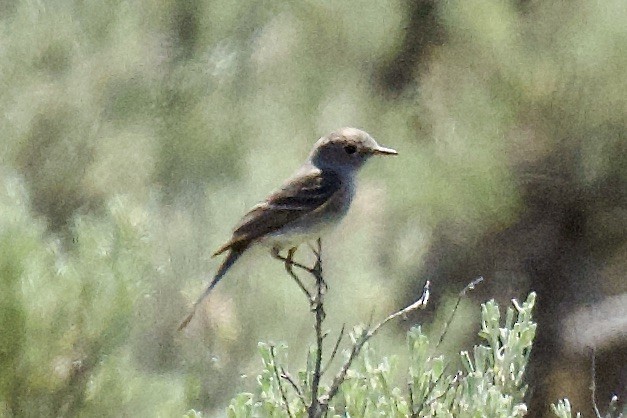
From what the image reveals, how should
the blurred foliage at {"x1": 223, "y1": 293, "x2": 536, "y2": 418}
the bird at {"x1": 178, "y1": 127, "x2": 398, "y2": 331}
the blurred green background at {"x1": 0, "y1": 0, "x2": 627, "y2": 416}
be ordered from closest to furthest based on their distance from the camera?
1. the blurred foliage at {"x1": 223, "y1": 293, "x2": 536, "y2": 418}
2. the bird at {"x1": 178, "y1": 127, "x2": 398, "y2": 331}
3. the blurred green background at {"x1": 0, "y1": 0, "x2": 627, "y2": 416}

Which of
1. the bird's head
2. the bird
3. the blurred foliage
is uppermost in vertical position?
the bird's head

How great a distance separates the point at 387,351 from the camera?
15.5ft

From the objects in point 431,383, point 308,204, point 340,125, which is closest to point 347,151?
point 308,204

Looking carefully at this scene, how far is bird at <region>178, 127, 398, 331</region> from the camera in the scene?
130 inches

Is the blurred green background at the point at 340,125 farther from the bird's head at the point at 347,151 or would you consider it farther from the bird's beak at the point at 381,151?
the bird's beak at the point at 381,151

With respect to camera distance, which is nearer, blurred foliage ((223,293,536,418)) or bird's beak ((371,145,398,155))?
blurred foliage ((223,293,536,418))

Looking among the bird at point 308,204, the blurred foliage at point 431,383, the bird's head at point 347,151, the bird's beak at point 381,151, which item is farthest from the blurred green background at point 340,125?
the blurred foliage at point 431,383

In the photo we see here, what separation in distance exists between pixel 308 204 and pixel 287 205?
8 centimetres

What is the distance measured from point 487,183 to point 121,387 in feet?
10.2

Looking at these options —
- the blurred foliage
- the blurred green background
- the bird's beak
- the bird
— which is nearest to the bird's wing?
Answer: the bird

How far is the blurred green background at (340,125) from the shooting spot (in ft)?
15.3

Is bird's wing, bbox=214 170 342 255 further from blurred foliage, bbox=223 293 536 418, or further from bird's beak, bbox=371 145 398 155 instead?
blurred foliage, bbox=223 293 536 418

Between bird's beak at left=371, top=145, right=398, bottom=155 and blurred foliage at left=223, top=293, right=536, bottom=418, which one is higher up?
bird's beak at left=371, top=145, right=398, bottom=155

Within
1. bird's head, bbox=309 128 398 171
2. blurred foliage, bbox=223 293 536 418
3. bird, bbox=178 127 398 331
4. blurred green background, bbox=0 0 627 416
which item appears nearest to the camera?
blurred foliage, bbox=223 293 536 418
